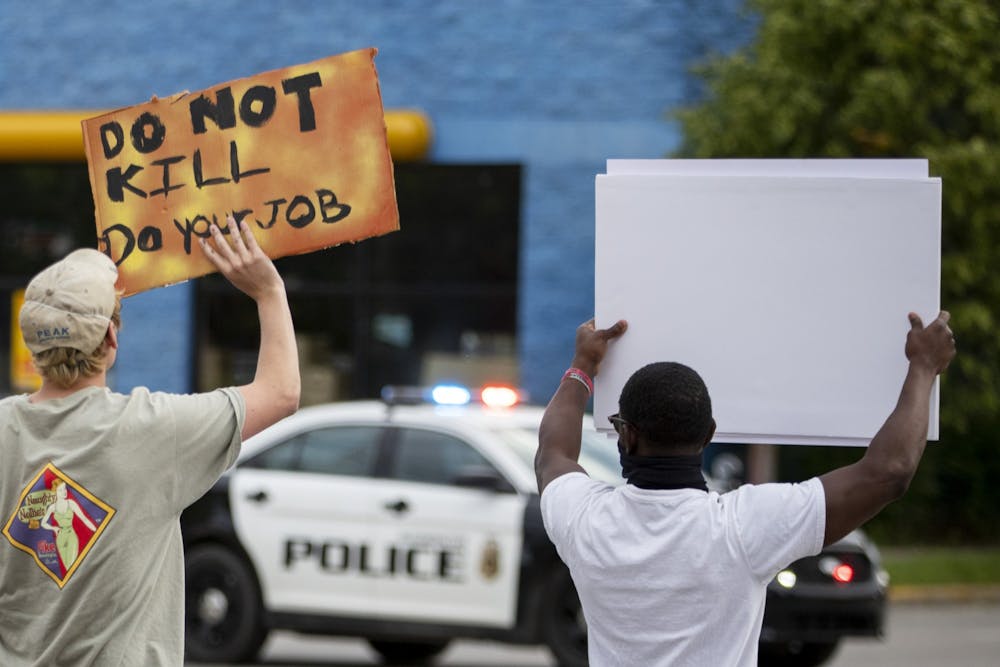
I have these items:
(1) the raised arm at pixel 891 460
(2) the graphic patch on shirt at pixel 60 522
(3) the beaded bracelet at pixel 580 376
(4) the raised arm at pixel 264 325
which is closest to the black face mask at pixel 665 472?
(1) the raised arm at pixel 891 460

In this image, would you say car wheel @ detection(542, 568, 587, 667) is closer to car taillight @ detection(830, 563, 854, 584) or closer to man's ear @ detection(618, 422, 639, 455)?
car taillight @ detection(830, 563, 854, 584)

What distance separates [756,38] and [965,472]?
5.32 m

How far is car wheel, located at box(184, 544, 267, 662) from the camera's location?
34.8 ft

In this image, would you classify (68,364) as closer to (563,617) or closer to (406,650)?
(563,617)

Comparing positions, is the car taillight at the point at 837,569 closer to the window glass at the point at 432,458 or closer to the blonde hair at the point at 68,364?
the window glass at the point at 432,458

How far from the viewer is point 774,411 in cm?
354

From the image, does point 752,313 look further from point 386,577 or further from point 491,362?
point 491,362

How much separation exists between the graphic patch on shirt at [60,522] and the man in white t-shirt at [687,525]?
867 mm

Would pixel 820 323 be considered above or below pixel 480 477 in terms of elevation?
above

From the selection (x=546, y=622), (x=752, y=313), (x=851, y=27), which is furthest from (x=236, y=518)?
(x=851, y=27)

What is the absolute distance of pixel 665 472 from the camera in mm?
3205

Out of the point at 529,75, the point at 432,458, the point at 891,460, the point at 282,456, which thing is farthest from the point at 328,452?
the point at 529,75

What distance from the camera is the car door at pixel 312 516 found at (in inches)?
410

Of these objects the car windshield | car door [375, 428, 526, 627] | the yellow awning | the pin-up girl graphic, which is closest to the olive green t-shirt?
the pin-up girl graphic
